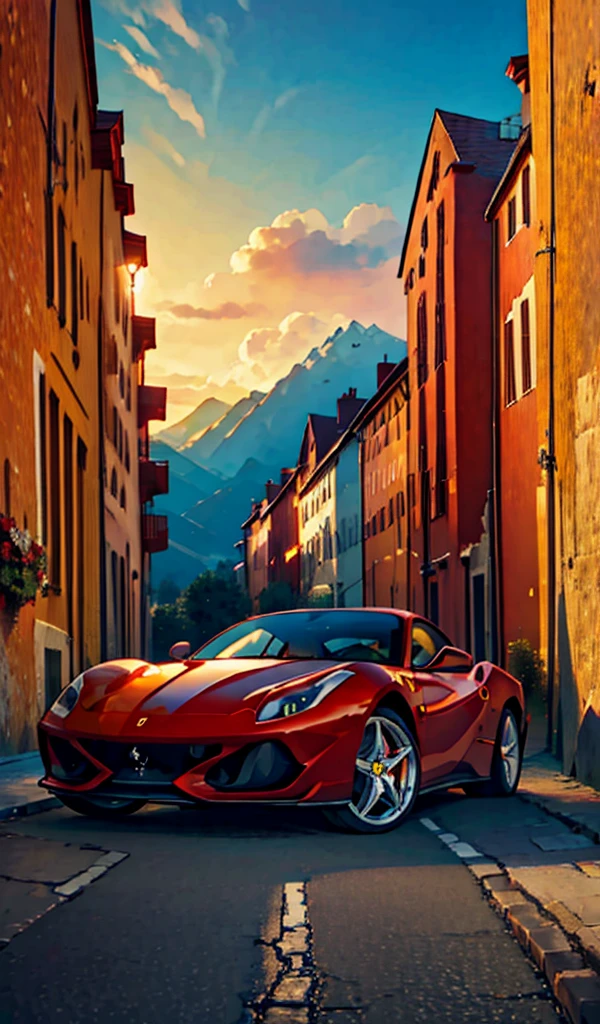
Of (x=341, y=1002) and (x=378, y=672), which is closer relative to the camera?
(x=341, y=1002)

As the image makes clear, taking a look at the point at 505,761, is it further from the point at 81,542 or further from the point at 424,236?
the point at 424,236

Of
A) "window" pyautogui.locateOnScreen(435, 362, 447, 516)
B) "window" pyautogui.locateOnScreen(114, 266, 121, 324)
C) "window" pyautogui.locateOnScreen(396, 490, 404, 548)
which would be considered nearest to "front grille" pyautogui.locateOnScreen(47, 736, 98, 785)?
"window" pyautogui.locateOnScreen(435, 362, 447, 516)

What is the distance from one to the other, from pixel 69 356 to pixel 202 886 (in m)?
17.1

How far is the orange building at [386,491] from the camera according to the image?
1574 inches

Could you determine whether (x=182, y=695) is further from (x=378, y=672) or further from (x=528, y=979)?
(x=528, y=979)

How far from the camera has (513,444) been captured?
845 inches

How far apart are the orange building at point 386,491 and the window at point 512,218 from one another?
1457 centimetres

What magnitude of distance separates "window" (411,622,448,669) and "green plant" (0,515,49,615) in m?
5.77

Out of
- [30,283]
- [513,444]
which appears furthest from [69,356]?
[513,444]

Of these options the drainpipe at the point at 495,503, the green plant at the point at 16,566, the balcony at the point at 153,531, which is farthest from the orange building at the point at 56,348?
the balcony at the point at 153,531

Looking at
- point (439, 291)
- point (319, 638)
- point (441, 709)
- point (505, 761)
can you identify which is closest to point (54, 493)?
point (505, 761)

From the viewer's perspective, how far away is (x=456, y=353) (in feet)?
95.1

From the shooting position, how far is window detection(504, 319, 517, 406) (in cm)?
2217

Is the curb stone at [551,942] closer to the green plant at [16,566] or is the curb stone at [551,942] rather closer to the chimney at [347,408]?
the green plant at [16,566]
